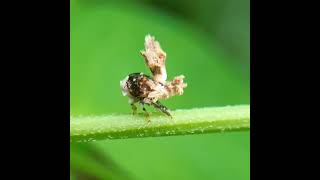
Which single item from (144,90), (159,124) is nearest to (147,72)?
(144,90)

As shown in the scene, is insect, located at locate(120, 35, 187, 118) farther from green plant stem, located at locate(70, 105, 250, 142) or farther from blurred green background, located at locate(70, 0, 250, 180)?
blurred green background, located at locate(70, 0, 250, 180)

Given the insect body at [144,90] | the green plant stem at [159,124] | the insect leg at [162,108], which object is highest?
the insect body at [144,90]

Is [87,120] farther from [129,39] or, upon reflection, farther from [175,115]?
[129,39]

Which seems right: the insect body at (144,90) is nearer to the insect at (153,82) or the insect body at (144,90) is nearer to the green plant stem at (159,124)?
the insect at (153,82)

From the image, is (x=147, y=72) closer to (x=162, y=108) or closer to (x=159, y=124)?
(x=162, y=108)

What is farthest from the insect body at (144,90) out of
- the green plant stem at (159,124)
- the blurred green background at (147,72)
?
the blurred green background at (147,72)

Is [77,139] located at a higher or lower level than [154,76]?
lower

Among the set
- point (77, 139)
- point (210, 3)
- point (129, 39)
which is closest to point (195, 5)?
point (210, 3)
